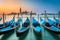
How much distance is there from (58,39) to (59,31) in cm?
25

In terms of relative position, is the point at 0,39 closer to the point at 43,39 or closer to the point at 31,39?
the point at 31,39

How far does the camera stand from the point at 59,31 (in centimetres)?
404

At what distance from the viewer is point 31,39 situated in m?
4.06

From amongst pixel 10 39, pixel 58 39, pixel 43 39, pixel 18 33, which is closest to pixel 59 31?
pixel 58 39

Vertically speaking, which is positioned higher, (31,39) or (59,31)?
(59,31)

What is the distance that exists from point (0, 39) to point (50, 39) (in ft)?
4.98

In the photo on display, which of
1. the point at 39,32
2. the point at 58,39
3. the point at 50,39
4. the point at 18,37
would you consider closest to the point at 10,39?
the point at 18,37

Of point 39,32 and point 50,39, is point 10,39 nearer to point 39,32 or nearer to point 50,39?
point 39,32

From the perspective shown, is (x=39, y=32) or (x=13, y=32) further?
(x=13, y=32)

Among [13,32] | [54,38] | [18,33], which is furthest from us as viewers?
[13,32]

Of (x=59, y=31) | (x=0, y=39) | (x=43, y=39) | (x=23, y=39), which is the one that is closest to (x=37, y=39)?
(x=43, y=39)

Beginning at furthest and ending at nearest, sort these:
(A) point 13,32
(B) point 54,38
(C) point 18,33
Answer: (A) point 13,32
(B) point 54,38
(C) point 18,33

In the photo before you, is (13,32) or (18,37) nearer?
(18,37)

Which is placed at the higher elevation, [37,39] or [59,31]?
[59,31]
